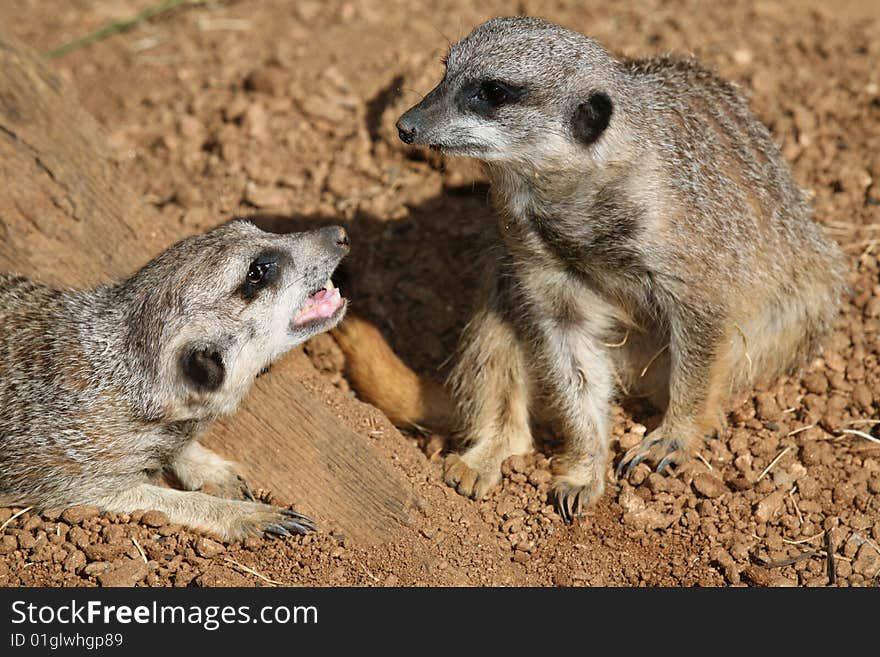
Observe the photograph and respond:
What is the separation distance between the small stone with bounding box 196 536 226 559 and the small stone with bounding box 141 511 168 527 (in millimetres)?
157

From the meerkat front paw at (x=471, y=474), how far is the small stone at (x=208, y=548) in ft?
2.77

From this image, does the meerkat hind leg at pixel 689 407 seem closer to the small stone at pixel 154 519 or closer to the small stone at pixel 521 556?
the small stone at pixel 521 556

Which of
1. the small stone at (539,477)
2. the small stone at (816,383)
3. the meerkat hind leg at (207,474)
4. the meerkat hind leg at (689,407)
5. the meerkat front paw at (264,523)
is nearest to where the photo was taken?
the meerkat front paw at (264,523)

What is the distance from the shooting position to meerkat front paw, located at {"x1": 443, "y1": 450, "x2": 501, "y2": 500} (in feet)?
12.2

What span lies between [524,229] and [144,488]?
157 centimetres

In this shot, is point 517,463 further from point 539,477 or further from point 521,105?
point 521,105

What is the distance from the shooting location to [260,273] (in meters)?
3.36

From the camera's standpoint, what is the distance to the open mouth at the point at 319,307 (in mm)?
3434

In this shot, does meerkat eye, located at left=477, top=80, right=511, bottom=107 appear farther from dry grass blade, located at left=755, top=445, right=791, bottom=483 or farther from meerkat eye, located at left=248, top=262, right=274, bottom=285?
dry grass blade, located at left=755, top=445, right=791, bottom=483

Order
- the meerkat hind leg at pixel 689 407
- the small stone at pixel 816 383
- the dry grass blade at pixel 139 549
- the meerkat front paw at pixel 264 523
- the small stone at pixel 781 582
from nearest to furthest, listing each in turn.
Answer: the small stone at pixel 781 582, the dry grass blade at pixel 139 549, the meerkat front paw at pixel 264 523, the meerkat hind leg at pixel 689 407, the small stone at pixel 816 383

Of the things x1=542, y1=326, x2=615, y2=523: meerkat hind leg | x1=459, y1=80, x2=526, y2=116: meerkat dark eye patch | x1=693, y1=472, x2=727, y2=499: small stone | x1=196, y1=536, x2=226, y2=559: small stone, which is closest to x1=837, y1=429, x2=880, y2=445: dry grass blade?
x1=693, y1=472, x2=727, y2=499: small stone

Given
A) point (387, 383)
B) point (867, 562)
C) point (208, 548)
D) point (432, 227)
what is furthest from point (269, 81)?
point (867, 562)

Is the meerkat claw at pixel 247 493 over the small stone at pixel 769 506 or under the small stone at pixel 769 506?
over

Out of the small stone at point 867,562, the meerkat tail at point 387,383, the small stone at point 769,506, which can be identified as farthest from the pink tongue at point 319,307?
the small stone at point 867,562
